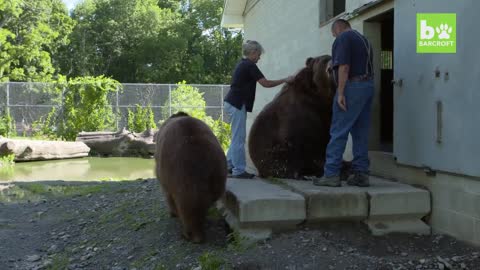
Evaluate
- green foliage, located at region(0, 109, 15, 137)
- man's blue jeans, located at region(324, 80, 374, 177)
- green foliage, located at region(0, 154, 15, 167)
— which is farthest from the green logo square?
green foliage, located at region(0, 109, 15, 137)

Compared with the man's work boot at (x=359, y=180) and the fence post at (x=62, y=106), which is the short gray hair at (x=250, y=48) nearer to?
the man's work boot at (x=359, y=180)

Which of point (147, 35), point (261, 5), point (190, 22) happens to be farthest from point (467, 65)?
point (190, 22)

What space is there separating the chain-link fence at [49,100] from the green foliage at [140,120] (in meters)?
0.68

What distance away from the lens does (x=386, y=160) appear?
6531mm

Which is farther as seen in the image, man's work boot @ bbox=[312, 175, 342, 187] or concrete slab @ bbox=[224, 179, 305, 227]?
man's work boot @ bbox=[312, 175, 342, 187]

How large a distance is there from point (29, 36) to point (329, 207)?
121 ft

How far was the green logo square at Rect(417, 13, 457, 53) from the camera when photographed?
17.0ft

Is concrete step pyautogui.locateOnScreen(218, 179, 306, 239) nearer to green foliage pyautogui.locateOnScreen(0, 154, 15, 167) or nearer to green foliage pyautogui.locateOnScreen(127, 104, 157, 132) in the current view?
green foliage pyautogui.locateOnScreen(0, 154, 15, 167)

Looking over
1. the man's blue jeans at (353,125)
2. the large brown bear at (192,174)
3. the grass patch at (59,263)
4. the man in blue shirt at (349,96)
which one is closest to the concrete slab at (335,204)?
the man in blue shirt at (349,96)

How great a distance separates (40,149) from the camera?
1711 centimetres

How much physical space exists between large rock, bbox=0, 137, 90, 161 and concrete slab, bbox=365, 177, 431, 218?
45.5 ft

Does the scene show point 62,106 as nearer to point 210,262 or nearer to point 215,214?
point 215,214

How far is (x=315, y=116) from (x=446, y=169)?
1.84 m

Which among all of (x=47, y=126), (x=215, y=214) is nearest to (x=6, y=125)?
(x=47, y=126)
